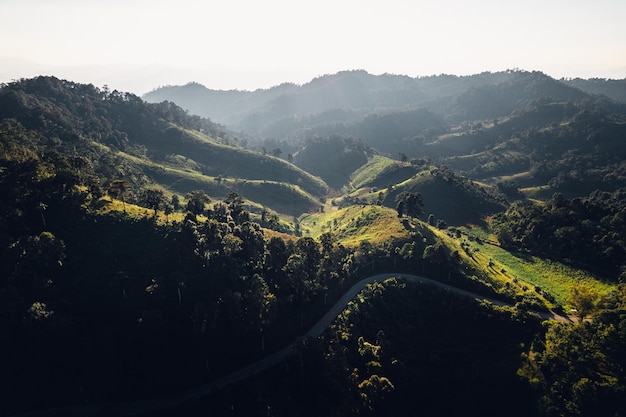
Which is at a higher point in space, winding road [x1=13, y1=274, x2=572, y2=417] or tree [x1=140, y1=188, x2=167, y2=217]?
tree [x1=140, y1=188, x2=167, y2=217]

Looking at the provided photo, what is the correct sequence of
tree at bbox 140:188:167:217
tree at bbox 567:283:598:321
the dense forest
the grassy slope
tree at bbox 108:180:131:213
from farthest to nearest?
the grassy slope, tree at bbox 108:180:131:213, tree at bbox 140:188:167:217, tree at bbox 567:283:598:321, the dense forest

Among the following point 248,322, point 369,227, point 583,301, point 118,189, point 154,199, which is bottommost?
point 583,301

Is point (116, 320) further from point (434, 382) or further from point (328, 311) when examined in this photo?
point (434, 382)

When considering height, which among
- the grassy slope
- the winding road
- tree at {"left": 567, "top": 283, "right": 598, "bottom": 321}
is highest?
the grassy slope

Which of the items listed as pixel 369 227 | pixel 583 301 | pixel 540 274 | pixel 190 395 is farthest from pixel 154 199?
pixel 540 274

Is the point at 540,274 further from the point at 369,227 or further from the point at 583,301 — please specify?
the point at 369,227

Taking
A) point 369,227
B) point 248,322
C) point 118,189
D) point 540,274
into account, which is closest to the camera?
point 248,322

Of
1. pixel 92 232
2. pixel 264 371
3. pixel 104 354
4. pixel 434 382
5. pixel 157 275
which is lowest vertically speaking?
pixel 434 382

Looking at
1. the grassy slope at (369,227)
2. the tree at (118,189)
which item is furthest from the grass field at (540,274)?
the tree at (118,189)

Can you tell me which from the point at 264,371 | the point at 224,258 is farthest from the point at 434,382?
the point at 224,258

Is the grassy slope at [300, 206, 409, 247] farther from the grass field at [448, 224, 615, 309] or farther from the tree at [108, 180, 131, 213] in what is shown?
the tree at [108, 180, 131, 213]

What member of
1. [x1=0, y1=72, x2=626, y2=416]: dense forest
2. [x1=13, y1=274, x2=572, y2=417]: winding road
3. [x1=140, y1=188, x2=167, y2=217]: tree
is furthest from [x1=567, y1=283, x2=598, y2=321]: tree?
[x1=140, y1=188, x2=167, y2=217]: tree
